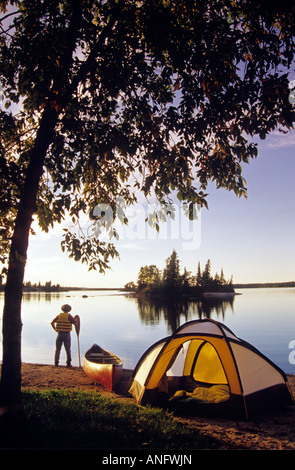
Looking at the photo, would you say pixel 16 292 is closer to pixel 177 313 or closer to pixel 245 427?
pixel 245 427

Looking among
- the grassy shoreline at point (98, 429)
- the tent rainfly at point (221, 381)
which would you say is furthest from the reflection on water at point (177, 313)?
the grassy shoreline at point (98, 429)

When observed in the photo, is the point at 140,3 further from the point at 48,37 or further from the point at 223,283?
the point at 223,283

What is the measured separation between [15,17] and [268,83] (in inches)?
239

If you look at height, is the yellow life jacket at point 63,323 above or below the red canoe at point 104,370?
above

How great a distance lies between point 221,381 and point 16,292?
699 cm

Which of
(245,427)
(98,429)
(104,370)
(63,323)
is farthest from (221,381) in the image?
(63,323)

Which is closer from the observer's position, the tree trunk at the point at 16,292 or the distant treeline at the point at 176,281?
the tree trunk at the point at 16,292

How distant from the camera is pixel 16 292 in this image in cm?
667

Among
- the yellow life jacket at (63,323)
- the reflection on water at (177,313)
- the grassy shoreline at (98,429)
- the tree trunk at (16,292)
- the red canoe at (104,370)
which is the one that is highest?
the tree trunk at (16,292)

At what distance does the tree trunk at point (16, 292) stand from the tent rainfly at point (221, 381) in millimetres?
3614

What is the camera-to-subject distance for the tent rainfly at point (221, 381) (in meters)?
8.15

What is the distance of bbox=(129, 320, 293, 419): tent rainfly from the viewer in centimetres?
815

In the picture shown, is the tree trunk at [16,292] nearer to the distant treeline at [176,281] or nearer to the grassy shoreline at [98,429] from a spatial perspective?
the grassy shoreline at [98,429]

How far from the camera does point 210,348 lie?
414 inches
